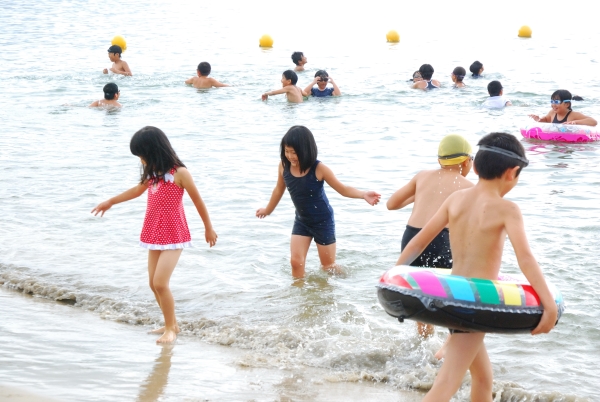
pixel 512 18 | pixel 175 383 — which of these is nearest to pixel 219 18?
pixel 512 18

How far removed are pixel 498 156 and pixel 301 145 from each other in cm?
261

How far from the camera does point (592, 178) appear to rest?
10.2 meters

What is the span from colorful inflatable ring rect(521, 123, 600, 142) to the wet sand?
827cm

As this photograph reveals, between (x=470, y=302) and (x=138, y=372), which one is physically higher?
(x=470, y=302)

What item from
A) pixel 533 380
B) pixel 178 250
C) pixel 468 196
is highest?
pixel 468 196

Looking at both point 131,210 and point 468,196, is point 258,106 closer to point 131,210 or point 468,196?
point 131,210

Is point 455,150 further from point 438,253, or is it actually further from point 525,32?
point 525,32

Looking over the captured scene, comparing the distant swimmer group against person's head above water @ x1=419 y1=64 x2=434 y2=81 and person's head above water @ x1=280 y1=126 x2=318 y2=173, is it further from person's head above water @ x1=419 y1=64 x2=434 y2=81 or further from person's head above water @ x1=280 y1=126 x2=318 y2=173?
person's head above water @ x1=280 y1=126 x2=318 y2=173

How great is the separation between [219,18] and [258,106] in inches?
806

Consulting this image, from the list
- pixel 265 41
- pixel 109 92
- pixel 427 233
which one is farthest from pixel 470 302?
pixel 265 41

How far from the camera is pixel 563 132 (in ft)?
39.9

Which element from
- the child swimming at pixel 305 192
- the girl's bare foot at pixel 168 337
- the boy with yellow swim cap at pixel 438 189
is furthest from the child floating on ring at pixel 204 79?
the boy with yellow swim cap at pixel 438 189

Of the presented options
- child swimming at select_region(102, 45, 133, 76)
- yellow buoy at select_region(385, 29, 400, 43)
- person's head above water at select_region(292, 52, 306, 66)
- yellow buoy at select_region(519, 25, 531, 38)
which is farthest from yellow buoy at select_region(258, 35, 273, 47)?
yellow buoy at select_region(519, 25, 531, 38)

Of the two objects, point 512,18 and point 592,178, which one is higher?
point 512,18
